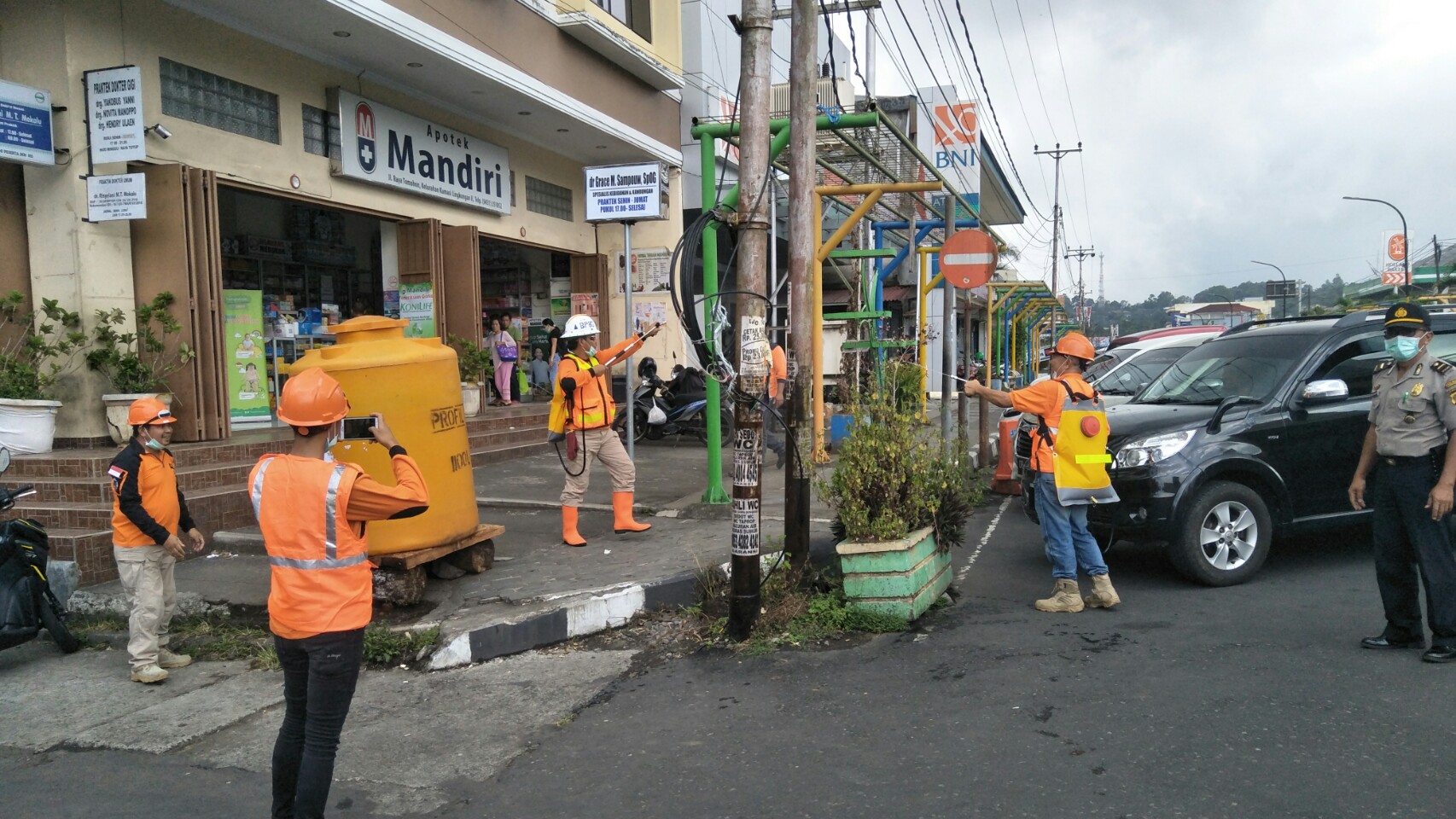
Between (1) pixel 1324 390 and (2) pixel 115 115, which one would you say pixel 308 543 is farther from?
(2) pixel 115 115

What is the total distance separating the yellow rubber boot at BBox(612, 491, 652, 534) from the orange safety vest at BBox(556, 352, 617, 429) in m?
0.70

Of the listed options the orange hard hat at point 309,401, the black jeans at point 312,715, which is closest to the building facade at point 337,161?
the orange hard hat at point 309,401

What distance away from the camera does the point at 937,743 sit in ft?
13.8

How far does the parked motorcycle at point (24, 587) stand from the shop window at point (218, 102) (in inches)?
189

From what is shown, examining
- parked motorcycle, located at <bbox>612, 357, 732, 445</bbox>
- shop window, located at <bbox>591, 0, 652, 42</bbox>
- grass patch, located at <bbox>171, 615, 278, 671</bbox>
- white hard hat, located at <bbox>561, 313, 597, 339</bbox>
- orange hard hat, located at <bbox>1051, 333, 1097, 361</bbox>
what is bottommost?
grass patch, located at <bbox>171, 615, 278, 671</bbox>

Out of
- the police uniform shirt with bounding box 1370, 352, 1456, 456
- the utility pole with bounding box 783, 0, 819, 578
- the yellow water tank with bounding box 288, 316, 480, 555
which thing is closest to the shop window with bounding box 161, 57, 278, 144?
the yellow water tank with bounding box 288, 316, 480, 555

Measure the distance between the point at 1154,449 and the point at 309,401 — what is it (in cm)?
543

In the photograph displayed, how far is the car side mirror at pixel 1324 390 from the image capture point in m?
6.66

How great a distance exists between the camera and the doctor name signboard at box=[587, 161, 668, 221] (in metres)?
9.17

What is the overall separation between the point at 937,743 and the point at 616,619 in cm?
256

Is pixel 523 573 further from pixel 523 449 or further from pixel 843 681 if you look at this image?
pixel 523 449

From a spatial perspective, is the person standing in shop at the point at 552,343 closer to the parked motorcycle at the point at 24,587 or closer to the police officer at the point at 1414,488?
the parked motorcycle at the point at 24,587

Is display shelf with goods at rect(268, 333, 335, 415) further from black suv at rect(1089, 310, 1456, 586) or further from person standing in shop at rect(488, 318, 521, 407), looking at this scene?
black suv at rect(1089, 310, 1456, 586)

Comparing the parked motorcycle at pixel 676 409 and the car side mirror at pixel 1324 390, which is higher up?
the car side mirror at pixel 1324 390
